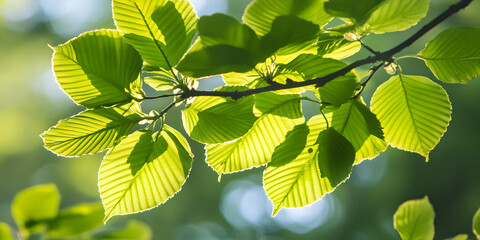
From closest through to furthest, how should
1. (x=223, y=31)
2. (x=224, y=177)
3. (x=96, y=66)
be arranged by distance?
(x=223, y=31)
(x=96, y=66)
(x=224, y=177)

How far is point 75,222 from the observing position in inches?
23.4

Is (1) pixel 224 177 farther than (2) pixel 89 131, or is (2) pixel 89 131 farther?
(1) pixel 224 177

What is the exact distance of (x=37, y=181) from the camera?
671 centimetres

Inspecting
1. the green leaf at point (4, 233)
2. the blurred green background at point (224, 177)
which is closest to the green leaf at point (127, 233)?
the green leaf at point (4, 233)

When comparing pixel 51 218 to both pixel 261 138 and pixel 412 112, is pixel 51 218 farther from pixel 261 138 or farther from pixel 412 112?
pixel 412 112

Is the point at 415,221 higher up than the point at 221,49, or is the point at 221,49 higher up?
the point at 221,49

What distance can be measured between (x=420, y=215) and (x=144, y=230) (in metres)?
0.42

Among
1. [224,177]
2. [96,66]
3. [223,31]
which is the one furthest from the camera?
[224,177]

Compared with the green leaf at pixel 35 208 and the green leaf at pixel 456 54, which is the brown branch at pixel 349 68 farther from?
the green leaf at pixel 35 208

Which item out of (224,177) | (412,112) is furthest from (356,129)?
(224,177)

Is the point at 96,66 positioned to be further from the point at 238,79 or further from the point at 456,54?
the point at 456,54

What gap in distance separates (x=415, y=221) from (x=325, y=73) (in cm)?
27

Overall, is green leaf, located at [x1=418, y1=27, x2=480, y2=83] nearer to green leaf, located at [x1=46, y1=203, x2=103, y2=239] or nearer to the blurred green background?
green leaf, located at [x1=46, y1=203, x2=103, y2=239]

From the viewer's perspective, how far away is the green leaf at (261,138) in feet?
1.87
